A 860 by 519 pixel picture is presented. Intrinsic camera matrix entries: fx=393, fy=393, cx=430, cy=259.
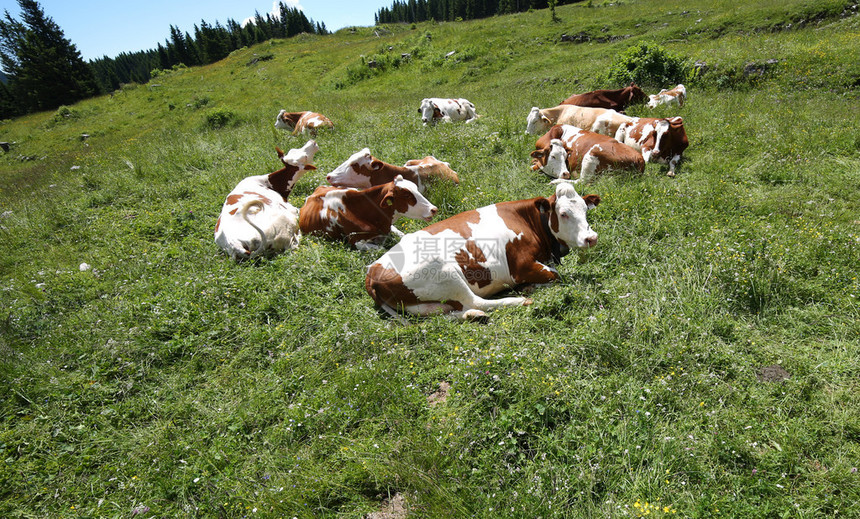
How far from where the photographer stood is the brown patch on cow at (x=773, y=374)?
10.4ft

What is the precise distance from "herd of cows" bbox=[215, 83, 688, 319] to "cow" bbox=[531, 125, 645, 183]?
0.02 meters

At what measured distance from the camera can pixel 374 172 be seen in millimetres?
7453

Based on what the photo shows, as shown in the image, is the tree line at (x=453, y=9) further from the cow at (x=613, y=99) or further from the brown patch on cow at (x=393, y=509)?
the brown patch on cow at (x=393, y=509)

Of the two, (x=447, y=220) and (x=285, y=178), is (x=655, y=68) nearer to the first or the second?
(x=447, y=220)

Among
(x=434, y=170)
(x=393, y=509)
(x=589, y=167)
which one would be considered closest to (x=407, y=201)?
(x=434, y=170)

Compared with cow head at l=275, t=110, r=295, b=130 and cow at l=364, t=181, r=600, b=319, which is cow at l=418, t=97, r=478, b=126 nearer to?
cow head at l=275, t=110, r=295, b=130

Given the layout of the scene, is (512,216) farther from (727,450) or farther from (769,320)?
(727,450)

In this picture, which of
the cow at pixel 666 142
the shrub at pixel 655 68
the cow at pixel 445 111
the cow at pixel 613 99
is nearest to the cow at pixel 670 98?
the cow at pixel 613 99

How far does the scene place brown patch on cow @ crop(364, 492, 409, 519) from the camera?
2.61 metres

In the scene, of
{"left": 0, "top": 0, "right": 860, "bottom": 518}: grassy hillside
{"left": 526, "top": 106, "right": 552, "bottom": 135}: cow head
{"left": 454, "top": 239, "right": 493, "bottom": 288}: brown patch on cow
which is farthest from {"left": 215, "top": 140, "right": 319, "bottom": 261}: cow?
{"left": 526, "top": 106, "right": 552, "bottom": 135}: cow head

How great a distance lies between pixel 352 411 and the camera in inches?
127

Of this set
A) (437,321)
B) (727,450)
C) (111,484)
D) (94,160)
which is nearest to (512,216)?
(437,321)

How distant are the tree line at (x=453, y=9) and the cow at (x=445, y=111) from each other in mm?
21458

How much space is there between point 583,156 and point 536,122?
2998 mm
